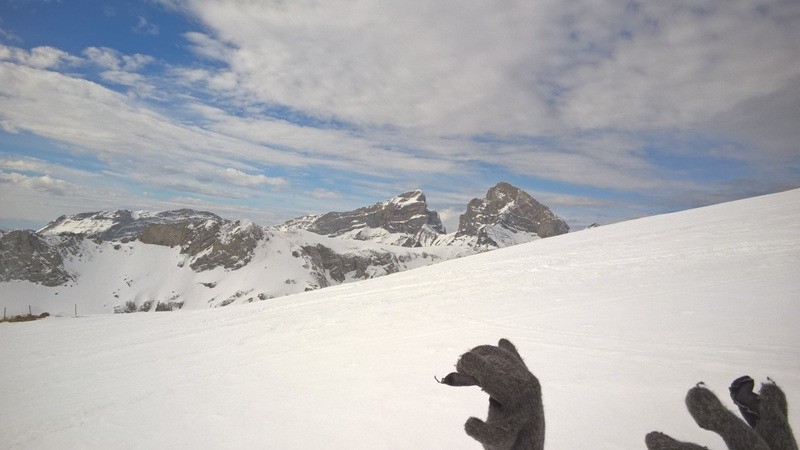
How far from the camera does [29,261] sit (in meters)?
154

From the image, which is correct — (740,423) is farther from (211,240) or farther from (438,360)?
(211,240)

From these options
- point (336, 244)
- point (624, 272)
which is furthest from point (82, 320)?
point (336, 244)

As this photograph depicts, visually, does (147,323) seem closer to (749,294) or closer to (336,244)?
(749,294)

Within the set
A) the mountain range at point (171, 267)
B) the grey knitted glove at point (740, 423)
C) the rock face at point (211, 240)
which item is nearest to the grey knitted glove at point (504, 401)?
the grey knitted glove at point (740, 423)

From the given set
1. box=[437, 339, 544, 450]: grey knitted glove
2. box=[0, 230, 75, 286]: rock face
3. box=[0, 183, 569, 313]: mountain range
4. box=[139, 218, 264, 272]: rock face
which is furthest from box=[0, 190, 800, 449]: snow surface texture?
box=[0, 230, 75, 286]: rock face

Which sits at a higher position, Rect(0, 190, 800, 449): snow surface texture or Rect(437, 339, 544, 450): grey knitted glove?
Rect(437, 339, 544, 450): grey knitted glove

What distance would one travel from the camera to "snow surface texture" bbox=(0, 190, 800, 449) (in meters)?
4.17

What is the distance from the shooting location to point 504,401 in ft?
5.11

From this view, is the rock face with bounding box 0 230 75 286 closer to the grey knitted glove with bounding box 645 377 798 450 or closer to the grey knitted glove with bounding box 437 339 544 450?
the grey knitted glove with bounding box 437 339 544 450

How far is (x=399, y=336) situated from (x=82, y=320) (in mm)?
17140

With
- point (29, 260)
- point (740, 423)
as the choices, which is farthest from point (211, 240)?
point (740, 423)

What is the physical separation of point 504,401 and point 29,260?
217130 millimetres

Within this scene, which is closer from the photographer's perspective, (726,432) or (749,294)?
(726,432)

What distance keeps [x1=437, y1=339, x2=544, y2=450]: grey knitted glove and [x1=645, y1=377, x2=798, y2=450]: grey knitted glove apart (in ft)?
1.80
